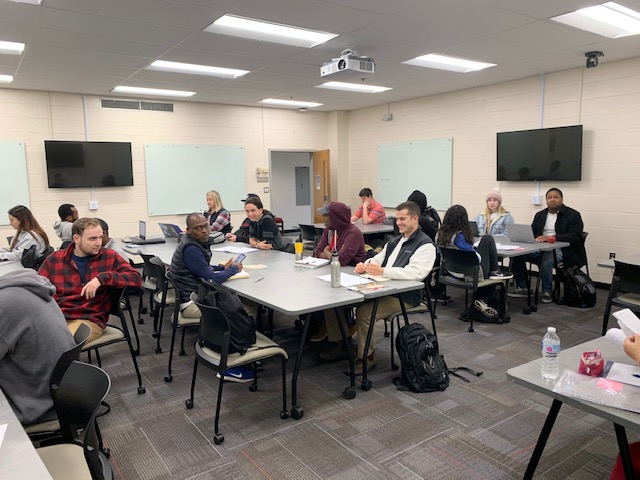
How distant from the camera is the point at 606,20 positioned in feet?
14.1

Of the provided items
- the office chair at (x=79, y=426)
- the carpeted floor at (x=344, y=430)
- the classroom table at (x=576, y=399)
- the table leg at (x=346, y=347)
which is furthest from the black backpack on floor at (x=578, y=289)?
the office chair at (x=79, y=426)

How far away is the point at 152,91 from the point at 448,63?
4.37 metres

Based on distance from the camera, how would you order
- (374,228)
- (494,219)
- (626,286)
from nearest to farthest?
(626,286) < (494,219) < (374,228)

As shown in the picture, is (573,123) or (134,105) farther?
(134,105)

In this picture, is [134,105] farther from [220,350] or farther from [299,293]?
[220,350]

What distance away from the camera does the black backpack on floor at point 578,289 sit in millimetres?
5203

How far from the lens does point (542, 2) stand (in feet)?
12.0

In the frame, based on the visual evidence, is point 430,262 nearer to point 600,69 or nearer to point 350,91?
point 600,69

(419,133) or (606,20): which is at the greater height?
(606,20)

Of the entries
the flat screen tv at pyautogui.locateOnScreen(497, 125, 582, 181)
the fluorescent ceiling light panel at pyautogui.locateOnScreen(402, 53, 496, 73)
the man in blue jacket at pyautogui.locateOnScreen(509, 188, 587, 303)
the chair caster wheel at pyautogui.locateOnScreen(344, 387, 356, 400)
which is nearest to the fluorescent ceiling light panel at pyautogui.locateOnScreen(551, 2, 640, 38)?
the fluorescent ceiling light panel at pyautogui.locateOnScreen(402, 53, 496, 73)

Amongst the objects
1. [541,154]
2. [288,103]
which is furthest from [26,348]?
[288,103]

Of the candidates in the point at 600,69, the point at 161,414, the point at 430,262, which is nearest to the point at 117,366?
the point at 161,414

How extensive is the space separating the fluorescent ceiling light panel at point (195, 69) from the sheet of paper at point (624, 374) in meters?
5.21

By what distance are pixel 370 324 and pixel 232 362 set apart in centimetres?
109
